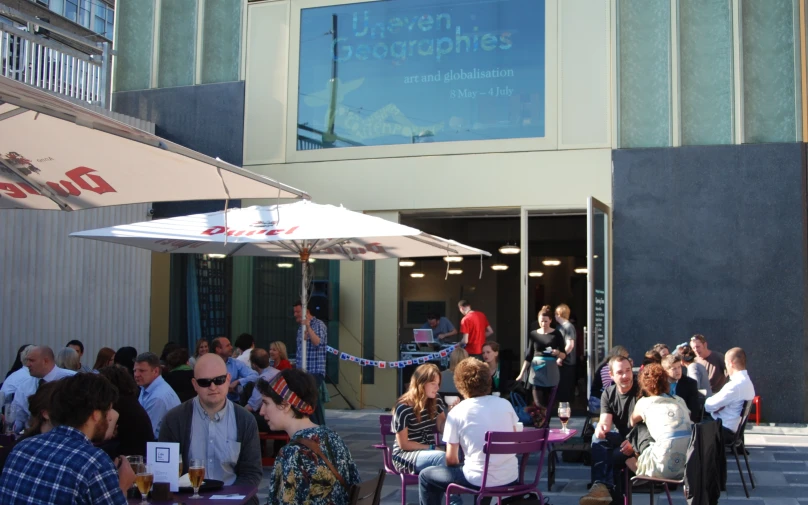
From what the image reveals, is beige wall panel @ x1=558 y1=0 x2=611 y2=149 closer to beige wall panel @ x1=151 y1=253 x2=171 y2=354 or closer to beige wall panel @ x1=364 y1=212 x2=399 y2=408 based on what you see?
beige wall panel @ x1=364 y1=212 x2=399 y2=408

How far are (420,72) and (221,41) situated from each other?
3.41 m

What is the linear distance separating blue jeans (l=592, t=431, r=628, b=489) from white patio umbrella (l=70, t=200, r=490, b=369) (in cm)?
229

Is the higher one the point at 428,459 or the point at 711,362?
the point at 711,362

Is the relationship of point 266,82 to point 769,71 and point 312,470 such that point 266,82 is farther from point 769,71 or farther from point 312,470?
point 312,470

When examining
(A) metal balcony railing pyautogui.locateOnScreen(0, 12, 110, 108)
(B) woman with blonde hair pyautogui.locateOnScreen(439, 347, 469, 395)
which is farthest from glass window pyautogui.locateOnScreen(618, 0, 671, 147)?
(A) metal balcony railing pyautogui.locateOnScreen(0, 12, 110, 108)

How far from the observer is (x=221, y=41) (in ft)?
49.0

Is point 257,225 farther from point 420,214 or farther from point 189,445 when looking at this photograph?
point 420,214

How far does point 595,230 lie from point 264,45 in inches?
240

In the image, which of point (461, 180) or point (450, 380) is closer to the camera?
point (450, 380)

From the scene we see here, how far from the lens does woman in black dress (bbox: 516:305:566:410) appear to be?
11.1 m

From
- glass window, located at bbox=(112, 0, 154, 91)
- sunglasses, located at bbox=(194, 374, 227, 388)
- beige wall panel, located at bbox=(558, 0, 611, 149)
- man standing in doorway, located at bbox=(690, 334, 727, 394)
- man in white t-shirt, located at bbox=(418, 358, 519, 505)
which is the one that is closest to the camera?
sunglasses, located at bbox=(194, 374, 227, 388)

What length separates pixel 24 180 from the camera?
5656 millimetres

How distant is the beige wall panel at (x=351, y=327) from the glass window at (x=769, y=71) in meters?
5.89

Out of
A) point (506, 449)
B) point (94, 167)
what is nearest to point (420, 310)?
point (506, 449)
